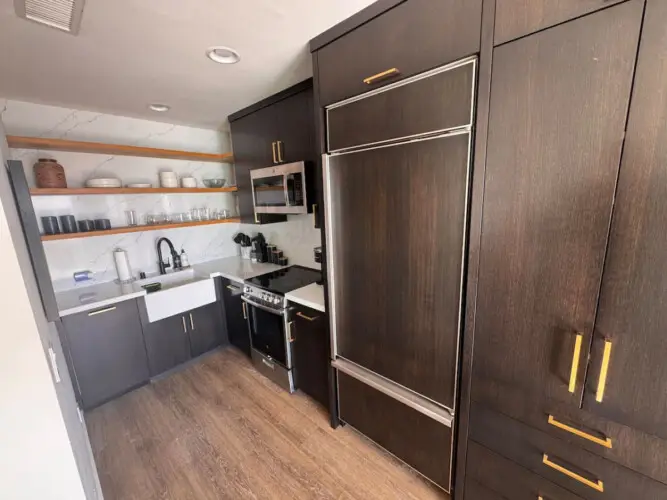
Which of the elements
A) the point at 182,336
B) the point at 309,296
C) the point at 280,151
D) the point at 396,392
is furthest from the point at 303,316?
the point at 182,336

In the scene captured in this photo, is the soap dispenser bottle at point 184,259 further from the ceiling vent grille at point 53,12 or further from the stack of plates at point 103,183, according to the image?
the ceiling vent grille at point 53,12

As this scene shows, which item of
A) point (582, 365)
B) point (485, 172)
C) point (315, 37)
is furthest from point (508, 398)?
point (315, 37)

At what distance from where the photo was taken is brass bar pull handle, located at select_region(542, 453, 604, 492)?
3.14 feet

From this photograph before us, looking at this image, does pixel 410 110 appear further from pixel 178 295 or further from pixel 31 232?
pixel 178 295

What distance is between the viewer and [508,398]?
110cm

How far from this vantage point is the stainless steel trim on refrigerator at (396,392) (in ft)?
4.35

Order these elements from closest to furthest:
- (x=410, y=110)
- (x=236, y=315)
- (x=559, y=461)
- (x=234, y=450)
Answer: (x=559, y=461) → (x=410, y=110) → (x=234, y=450) → (x=236, y=315)

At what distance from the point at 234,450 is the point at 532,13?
2610mm

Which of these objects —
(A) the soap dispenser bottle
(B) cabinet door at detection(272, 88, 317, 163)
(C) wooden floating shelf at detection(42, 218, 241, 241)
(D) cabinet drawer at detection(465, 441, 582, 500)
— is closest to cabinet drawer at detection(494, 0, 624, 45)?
(B) cabinet door at detection(272, 88, 317, 163)

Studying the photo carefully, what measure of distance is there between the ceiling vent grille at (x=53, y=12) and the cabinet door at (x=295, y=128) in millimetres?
1151

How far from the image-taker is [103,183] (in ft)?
7.51

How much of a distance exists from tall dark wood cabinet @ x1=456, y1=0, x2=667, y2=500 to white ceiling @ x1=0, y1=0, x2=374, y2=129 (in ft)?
2.70

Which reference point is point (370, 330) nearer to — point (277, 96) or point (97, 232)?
point (277, 96)

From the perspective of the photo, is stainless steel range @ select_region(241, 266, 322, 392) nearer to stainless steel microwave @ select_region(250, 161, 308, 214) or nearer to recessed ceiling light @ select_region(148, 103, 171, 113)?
stainless steel microwave @ select_region(250, 161, 308, 214)
